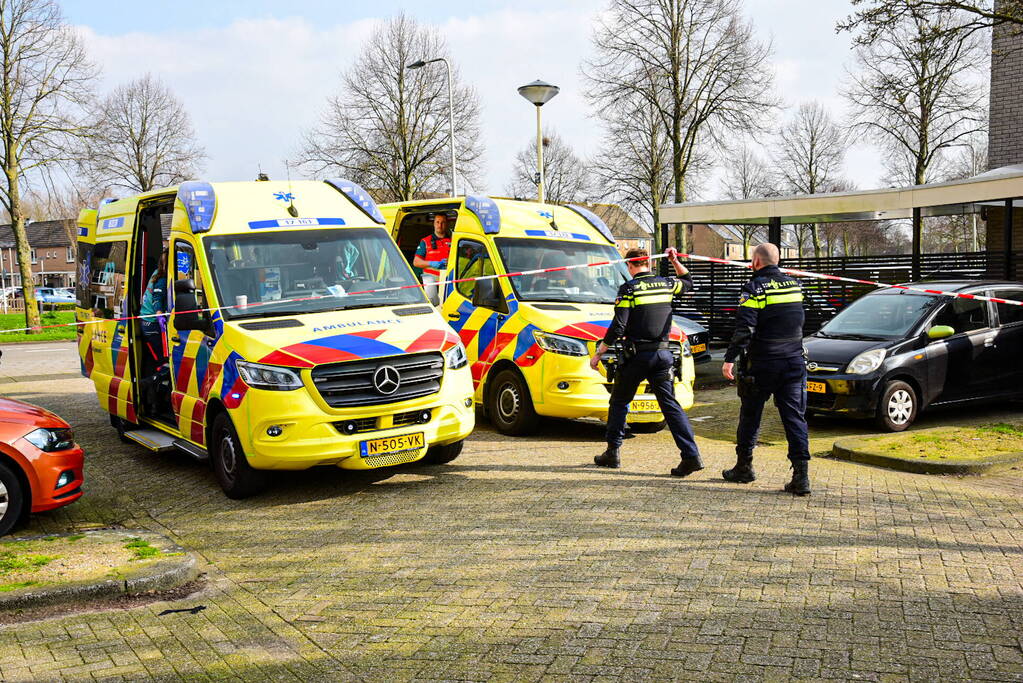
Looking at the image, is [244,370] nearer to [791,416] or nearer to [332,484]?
[332,484]

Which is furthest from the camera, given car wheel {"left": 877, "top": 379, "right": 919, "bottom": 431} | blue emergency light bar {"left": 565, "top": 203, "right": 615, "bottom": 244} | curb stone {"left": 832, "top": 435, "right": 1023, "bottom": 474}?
blue emergency light bar {"left": 565, "top": 203, "right": 615, "bottom": 244}

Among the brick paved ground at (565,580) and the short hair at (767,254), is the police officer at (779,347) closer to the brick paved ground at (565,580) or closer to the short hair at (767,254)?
the short hair at (767,254)

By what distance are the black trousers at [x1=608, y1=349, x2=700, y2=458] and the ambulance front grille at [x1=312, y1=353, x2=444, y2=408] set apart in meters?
1.66

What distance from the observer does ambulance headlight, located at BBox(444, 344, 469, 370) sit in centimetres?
744

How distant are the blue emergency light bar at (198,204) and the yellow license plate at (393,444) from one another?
2415mm

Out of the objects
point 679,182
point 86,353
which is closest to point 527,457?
point 86,353

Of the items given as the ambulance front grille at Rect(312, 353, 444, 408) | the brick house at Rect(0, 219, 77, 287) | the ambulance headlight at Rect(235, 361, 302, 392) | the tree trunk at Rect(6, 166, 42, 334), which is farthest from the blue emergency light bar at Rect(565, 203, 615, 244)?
the brick house at Rect(0, 219, 77, 287)

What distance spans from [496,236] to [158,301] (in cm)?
→ 359

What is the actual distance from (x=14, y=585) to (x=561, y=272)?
6262mm

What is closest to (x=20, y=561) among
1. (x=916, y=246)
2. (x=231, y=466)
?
(x=231, y=466)

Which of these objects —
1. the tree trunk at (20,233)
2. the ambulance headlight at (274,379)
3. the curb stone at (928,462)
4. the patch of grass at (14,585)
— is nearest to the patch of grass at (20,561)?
the patch of grass at (14,585)

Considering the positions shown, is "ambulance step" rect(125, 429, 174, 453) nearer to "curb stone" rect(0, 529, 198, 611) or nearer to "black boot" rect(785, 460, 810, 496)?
"curb stone" rect(0, 529, 198, 611)

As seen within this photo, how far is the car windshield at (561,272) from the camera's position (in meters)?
9.77

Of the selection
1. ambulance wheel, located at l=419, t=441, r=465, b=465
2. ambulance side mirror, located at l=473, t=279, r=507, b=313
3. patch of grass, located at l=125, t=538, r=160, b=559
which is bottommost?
patch of grass, located at l=125, t=538, r=160, b=559
